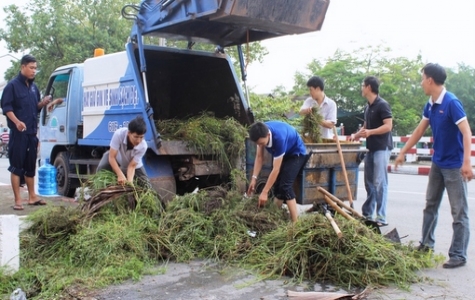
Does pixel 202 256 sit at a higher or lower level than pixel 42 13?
lower

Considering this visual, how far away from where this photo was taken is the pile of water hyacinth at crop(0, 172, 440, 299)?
396 cm

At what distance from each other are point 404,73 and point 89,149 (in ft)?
68.1

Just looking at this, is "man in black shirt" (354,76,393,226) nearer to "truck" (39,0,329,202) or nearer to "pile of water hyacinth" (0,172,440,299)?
"truck" (39,0,329,202)

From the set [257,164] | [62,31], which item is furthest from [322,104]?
[62,31]

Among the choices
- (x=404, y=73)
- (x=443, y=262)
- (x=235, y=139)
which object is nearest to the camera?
(x=443, y=262)

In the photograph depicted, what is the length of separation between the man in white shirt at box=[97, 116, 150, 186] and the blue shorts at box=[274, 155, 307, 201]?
1.52m

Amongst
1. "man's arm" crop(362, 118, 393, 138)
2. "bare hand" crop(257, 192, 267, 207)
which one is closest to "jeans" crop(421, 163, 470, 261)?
"man's arm" crop(362, 118, 393, 138)

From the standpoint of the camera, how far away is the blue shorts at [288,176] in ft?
17.7

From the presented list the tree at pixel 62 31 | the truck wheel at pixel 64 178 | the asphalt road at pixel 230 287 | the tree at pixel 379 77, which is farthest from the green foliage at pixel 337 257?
the tree at pixel 379 77

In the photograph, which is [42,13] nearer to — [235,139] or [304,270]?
[235,139]

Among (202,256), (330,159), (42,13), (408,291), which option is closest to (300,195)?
(330,159)

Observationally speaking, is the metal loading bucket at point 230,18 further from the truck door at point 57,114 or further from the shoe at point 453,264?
the shoe at point 453,264

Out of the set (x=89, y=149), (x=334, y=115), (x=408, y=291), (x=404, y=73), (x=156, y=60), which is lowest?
(x=408, y=291)

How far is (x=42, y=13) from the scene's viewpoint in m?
21.0
